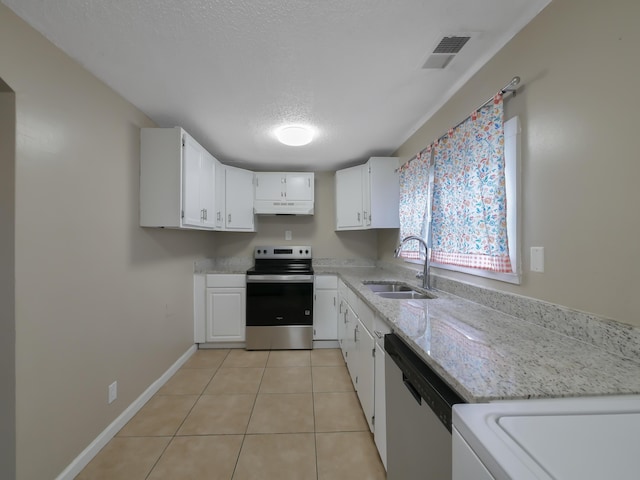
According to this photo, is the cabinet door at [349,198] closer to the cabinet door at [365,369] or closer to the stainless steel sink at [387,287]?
the stainless steel sink at [387,287]

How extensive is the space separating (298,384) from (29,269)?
1.94m

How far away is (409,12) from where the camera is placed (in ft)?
3.74

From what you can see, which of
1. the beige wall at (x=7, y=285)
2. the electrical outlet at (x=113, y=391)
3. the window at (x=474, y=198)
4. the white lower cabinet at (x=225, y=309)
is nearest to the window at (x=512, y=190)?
the window at (x=474, y=198)

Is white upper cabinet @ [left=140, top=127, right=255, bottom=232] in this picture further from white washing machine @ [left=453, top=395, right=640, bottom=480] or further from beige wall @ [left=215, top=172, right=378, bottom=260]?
white washing machine @ [left=453, top=395, right=640, bottom=480]

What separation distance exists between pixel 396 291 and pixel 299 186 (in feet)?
5.94

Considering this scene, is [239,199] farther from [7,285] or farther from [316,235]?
[7,285]

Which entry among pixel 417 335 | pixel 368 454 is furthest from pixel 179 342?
pixel 417 335

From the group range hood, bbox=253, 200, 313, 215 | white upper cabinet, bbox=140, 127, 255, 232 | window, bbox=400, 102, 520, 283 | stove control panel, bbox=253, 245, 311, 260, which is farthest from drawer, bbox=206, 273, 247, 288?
window, bbox=400, 102, 520, 283

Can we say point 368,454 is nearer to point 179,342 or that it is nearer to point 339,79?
point 179,342

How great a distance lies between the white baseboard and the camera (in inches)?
53.9

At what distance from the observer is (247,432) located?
67.0 inches

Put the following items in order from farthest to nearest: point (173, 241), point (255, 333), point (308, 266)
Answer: point (308, 266)
point (255, 333)
point (173, 241)

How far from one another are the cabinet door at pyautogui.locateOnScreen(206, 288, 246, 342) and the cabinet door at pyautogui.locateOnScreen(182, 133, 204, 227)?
973mm

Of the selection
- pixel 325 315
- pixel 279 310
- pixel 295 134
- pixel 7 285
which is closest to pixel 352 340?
pixel 325 315
